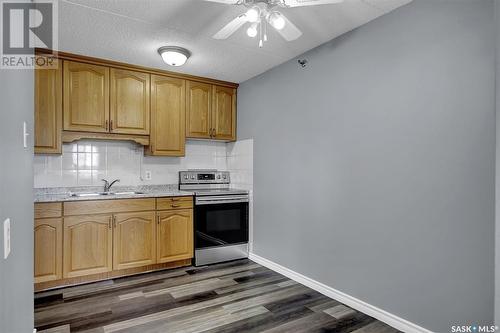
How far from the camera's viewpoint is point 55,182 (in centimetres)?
328

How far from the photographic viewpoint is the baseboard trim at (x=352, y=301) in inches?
82.9

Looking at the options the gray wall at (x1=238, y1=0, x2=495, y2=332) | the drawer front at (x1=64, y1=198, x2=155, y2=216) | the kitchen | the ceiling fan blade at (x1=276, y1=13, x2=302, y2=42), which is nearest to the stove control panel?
the kitchen

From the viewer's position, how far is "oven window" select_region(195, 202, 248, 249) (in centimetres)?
357

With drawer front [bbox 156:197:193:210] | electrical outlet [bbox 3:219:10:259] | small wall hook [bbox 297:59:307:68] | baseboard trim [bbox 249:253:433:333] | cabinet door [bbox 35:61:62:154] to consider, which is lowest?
baseboard trim [bbox 249:253:433:333]

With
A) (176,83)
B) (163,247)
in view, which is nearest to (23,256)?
(163,247)

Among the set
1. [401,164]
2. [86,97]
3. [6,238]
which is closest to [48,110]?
[86,97]

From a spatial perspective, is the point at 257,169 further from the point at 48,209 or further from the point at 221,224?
the point at 48,209

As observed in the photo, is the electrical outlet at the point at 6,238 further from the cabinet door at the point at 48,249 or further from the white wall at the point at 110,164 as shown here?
the white wall at the point at 110,164

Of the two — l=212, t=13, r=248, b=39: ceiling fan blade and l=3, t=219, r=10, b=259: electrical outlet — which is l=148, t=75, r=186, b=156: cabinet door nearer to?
l=212, t=13, r=248, b=39: ceiling fan blade

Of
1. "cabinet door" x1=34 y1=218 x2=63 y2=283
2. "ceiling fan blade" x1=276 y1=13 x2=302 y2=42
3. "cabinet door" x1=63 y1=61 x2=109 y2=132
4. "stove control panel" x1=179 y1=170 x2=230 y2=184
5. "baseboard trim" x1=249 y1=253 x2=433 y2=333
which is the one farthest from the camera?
"stove control panel" x1=179 y1=170 x2=230 y2=184

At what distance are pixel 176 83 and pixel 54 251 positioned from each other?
7.49 ft

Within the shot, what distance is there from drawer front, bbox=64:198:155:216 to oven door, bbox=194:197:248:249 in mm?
613

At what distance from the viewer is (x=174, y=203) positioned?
3438mm

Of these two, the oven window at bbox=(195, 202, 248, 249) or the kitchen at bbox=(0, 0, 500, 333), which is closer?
the kitchen at bbox=(0, 0, 500, 333)
